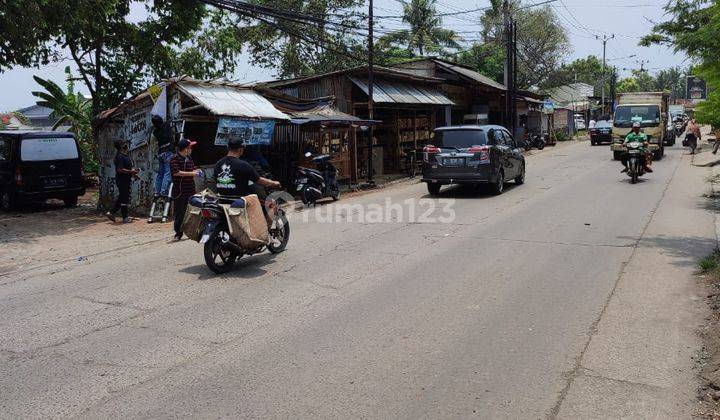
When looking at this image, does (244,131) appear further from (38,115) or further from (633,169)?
(38,115)

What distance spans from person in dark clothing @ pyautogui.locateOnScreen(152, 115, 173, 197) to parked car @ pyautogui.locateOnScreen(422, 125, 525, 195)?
20.9 feet

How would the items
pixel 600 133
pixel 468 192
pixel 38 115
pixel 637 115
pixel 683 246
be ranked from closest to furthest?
1. pixel 683 246
2. pixel 468 192
3. pixel 637 115
4. pixel 600 133
5. pixel 38 115

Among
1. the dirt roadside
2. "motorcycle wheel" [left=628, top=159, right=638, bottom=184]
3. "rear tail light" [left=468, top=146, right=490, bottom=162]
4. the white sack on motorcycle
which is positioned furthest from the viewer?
"motorcycle wheel" [left=628, top=159, right=638, bottom=184]

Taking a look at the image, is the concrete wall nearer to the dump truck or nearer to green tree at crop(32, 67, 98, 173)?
green tree at crop(32, 67, 98, 173)

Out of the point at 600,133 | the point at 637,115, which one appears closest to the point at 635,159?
the point at 637,115

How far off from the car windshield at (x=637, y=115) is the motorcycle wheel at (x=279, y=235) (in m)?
22.3

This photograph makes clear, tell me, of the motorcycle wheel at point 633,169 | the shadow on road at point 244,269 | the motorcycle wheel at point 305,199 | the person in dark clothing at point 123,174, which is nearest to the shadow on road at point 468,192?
the motorcycle wheel at point 305,199

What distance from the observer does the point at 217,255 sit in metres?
7.92

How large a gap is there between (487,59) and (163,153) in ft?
131

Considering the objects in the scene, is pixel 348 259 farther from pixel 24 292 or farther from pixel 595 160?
pixel 595 160

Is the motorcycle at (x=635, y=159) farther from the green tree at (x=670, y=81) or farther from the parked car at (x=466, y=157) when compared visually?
the green tree at (x=670, y=81)

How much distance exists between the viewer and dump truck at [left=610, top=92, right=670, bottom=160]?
2611cm

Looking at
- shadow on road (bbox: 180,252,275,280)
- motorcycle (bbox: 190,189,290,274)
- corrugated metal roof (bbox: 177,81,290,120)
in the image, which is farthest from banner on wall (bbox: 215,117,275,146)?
motorcycle (bbox: 190,189,290,274)

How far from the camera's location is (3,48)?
13.7 m
